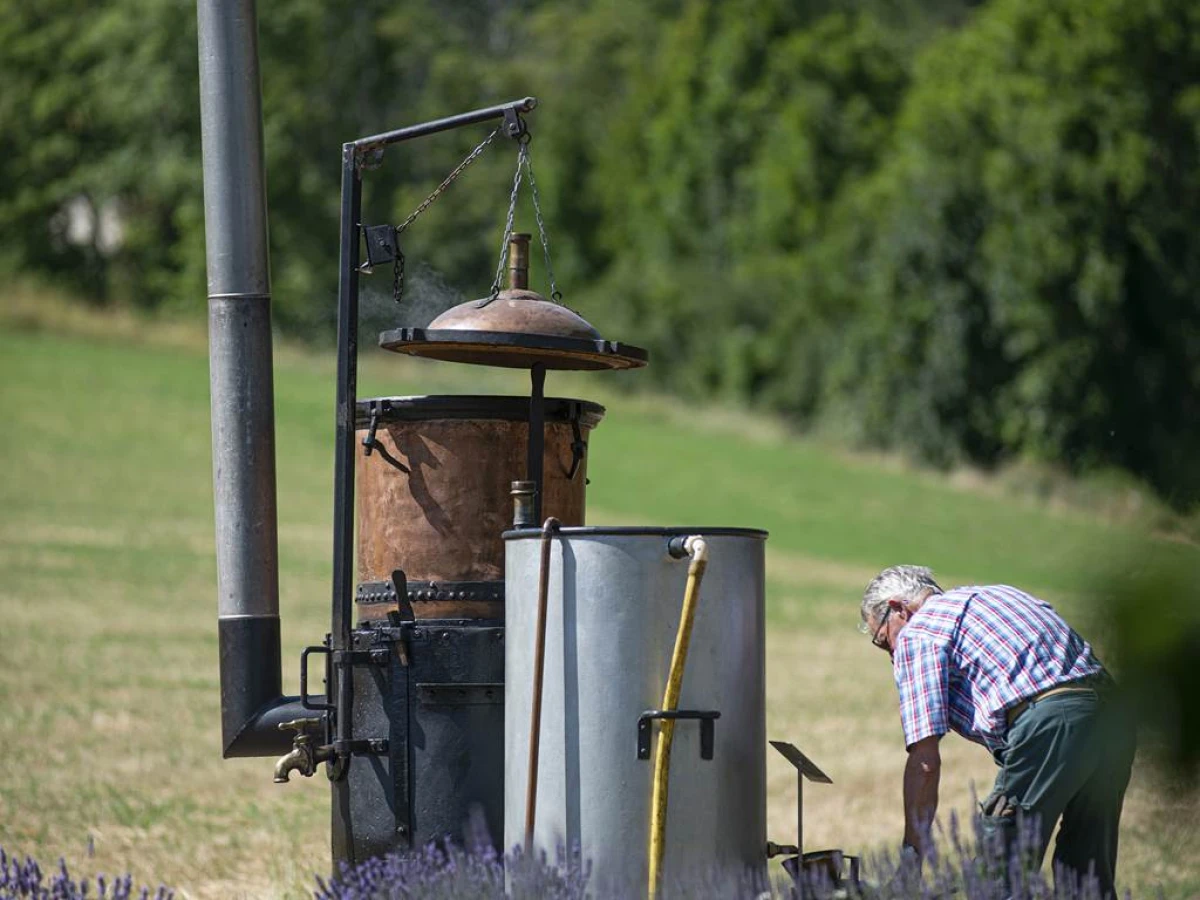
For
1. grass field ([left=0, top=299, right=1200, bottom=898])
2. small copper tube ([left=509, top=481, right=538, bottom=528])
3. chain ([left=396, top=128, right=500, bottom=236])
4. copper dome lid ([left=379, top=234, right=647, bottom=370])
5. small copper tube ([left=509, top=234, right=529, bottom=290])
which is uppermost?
chain ([left=396, top=128, right=500, bottom=236])

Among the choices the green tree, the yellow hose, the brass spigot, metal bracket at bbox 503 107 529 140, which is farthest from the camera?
the green tree

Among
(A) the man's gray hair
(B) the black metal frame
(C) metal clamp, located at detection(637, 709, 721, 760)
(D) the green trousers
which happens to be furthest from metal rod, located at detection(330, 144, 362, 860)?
(D) the green trousers

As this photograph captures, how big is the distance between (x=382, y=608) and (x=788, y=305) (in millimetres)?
41201

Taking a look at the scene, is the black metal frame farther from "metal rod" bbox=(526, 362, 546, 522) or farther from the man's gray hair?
the man's gray hair

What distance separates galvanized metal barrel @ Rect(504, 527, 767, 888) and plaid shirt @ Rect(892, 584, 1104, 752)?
1.72 ft

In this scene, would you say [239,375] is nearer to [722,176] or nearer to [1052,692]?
[1052,692]

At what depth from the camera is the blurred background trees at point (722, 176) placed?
37562 mm

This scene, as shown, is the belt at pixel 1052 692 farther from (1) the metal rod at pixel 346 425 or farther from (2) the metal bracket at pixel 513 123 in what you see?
(2) the metal bracket at pixel 513 123

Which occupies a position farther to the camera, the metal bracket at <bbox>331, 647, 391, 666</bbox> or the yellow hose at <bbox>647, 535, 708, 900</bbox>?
the metal bracket at <bbox>331, 647, 391, 666</bbox>

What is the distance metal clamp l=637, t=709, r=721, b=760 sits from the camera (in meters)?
4.85

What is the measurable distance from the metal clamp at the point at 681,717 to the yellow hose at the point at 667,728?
0.07ft

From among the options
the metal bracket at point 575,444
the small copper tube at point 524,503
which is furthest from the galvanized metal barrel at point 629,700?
the metal bracket at point 575,444

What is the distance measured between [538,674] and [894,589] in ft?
3.82

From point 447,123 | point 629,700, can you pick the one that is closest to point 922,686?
point 629,700
